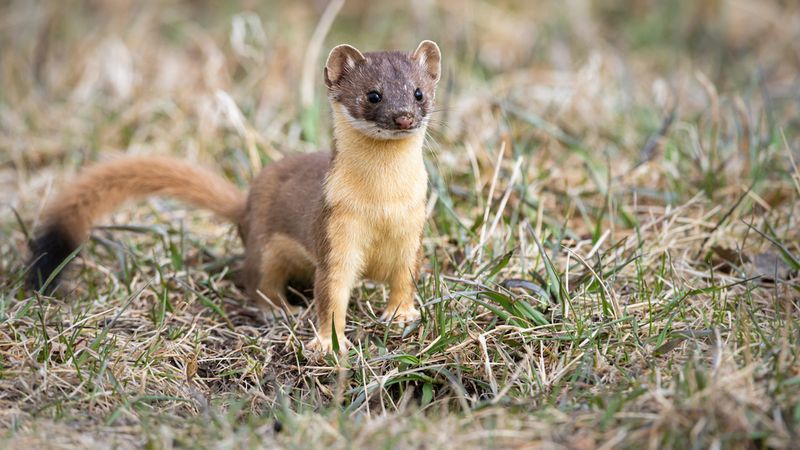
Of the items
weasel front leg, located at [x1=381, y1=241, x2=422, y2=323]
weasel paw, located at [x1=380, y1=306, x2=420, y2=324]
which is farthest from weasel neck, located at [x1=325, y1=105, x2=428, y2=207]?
weasel paw, located at [x1=380, y1=306, x2=420, y2=324]

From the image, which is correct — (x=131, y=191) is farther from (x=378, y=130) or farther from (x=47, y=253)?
(x=378, y=130)

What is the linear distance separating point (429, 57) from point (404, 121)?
0.54 meters

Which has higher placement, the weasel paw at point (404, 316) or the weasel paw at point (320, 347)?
the weasel paw at point (404, 316)

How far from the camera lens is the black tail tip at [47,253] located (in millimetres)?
4012

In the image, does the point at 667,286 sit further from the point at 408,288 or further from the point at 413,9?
the point at 413,9

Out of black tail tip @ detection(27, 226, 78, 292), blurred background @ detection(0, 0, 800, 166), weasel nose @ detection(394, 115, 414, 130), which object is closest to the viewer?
weasel nose @ detection(394, 115, 414, 130)

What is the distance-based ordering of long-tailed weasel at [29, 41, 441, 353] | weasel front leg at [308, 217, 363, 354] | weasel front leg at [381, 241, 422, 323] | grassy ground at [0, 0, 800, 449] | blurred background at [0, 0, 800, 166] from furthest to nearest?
1. blurred background at [0, 0, 800, 166]
2. weasel front leg at [381, 241, 422, 323]
3. weasel front leg at [308, 217, 363, 354]
4. long-tailed weasel at [29, 41, 441, 353]
5. grassy ground at [0, 0, 800, 449]

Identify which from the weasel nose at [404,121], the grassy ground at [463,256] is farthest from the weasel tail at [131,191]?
the weasel nose at [404,121]

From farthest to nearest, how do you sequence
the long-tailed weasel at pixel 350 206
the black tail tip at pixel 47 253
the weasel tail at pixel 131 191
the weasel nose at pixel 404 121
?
1. the weasel tail at pixel 131 191
2. the black tail tip at pixel 47 253
3. the long-tailed weasel at pixel 350 206
4. the weasel nose at pixel 404 121

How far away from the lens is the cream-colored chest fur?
3529mm

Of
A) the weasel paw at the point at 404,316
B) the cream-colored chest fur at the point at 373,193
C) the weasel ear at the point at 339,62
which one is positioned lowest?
the weasel paw at the point at 404,316

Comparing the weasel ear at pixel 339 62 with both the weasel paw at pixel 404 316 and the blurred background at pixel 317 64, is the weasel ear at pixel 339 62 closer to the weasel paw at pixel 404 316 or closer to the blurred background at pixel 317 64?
the weasel paw at pixel 404 316

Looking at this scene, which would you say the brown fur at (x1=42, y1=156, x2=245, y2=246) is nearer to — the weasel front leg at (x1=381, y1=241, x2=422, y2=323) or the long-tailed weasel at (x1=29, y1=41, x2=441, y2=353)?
the long-tailed weasel at (x1=29, y1=41, x2=441, y2=353)

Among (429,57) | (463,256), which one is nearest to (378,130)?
(429,57)
